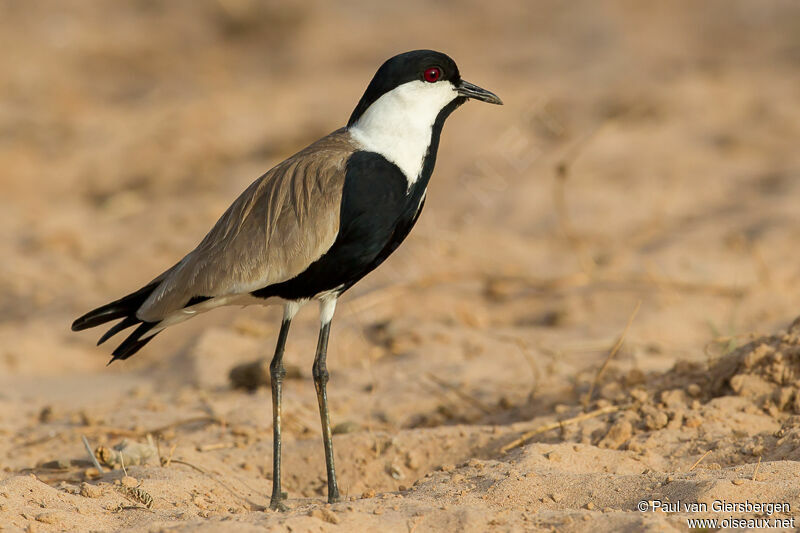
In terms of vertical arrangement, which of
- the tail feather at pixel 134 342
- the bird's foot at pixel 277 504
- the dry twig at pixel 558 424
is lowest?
the dry twig at pixel 558 424

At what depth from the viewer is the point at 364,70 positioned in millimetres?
13320

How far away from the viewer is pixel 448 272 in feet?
26.0

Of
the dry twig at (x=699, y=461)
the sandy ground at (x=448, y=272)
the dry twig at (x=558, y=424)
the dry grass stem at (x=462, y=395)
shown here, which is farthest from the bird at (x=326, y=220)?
the dry twig at (x=699, y=461)

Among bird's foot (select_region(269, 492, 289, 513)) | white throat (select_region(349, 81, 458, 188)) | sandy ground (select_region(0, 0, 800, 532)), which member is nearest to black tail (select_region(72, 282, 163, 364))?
sandy ground (select_region(0, 0, 800, 532))

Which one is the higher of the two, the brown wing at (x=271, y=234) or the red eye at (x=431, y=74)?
the red eye at (x=431, y=74)

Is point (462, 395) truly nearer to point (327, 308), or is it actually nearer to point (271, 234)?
point (327, 308)

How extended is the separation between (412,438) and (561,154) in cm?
596

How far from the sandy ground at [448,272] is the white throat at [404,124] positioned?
4.36 feet

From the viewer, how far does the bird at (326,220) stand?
13.2 ft

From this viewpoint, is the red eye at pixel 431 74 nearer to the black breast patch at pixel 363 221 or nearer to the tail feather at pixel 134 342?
the black breast patch at pixel 363 221

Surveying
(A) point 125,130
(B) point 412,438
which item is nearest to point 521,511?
(B) point 412,438

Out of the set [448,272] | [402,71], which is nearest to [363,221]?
[402,71]

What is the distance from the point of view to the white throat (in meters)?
4.13

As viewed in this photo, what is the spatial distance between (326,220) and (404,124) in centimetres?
54
